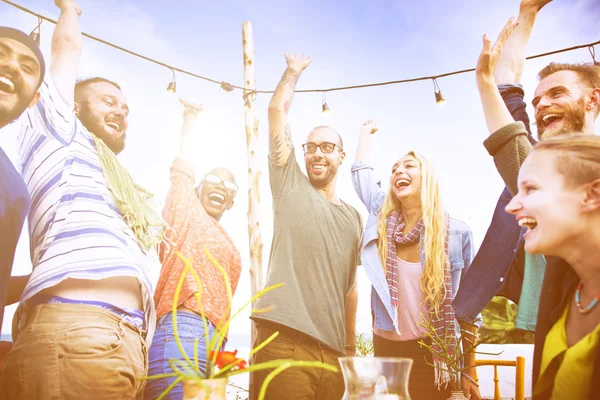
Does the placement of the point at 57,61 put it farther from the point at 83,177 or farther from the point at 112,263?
the point at 112,263

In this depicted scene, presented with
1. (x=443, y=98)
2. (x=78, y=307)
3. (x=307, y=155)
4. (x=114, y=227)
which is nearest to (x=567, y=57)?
(x=443, y=98)

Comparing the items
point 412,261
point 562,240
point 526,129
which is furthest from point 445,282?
point 562,240

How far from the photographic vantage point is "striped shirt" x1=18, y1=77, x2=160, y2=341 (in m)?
2.22

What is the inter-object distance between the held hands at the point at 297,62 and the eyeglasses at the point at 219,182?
2.63 ft

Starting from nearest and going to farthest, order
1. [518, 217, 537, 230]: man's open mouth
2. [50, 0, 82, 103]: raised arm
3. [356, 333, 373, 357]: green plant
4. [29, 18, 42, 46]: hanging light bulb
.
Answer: [518, 217, 537, 230]: man's open mouth, [50, 0, 82, 103]: raised arm, [29, 18, 42, 46]: hanging light bulb, [356, 333, 373, 357]: green plant

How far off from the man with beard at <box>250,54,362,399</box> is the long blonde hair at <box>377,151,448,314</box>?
18 centimetres

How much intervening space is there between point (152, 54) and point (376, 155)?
5.01 feet

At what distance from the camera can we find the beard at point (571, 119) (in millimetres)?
2439

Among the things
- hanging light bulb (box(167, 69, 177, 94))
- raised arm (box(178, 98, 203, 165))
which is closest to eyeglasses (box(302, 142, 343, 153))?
raised arm (box(178, 98, 203, 165))

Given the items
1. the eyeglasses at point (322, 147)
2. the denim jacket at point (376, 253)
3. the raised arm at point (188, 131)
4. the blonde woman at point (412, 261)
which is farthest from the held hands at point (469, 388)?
the raised arm at point (188, 131)

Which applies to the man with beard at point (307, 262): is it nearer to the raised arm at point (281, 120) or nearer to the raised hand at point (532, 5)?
the raised arm at point (281, 120)

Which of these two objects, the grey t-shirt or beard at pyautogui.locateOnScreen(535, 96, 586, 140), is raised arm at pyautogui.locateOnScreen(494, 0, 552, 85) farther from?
the grey t-shirt

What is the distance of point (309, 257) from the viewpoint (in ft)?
8.96

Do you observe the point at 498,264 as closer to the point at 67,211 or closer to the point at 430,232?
the point at 430,232
